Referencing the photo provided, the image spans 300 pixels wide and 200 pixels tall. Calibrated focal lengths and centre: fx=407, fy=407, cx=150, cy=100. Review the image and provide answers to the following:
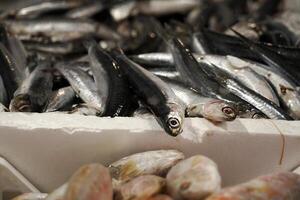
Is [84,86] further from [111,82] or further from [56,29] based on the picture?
[56,29]

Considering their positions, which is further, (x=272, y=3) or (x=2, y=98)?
(x=272, y=3)

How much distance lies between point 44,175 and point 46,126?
10.4 inches

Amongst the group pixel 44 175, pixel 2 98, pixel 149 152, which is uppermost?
pixel 2 98

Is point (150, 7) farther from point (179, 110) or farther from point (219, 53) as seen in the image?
point (179, 110)

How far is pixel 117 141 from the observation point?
167 centimetres

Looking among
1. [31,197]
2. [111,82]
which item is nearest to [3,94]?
[111,82]

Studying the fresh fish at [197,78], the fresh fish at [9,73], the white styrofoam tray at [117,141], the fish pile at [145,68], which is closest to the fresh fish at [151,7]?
the fish pile at [145,68]

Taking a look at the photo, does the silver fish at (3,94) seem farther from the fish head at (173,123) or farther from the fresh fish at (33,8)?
the fresh fish at (33,8)

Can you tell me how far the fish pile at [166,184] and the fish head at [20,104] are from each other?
0.40 metres

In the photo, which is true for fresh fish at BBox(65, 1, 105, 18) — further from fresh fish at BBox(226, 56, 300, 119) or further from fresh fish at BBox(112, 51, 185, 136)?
fresh fish at BBox(226, 56, 300, 119)

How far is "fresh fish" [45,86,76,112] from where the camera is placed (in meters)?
1.92

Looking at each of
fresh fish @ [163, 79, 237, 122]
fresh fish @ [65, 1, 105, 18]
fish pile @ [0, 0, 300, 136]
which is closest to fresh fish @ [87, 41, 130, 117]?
fish pile @ [0, 0, 300, 136]

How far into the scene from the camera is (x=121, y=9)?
3.37 metres

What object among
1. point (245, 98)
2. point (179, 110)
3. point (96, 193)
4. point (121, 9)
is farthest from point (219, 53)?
point (96, 193)
